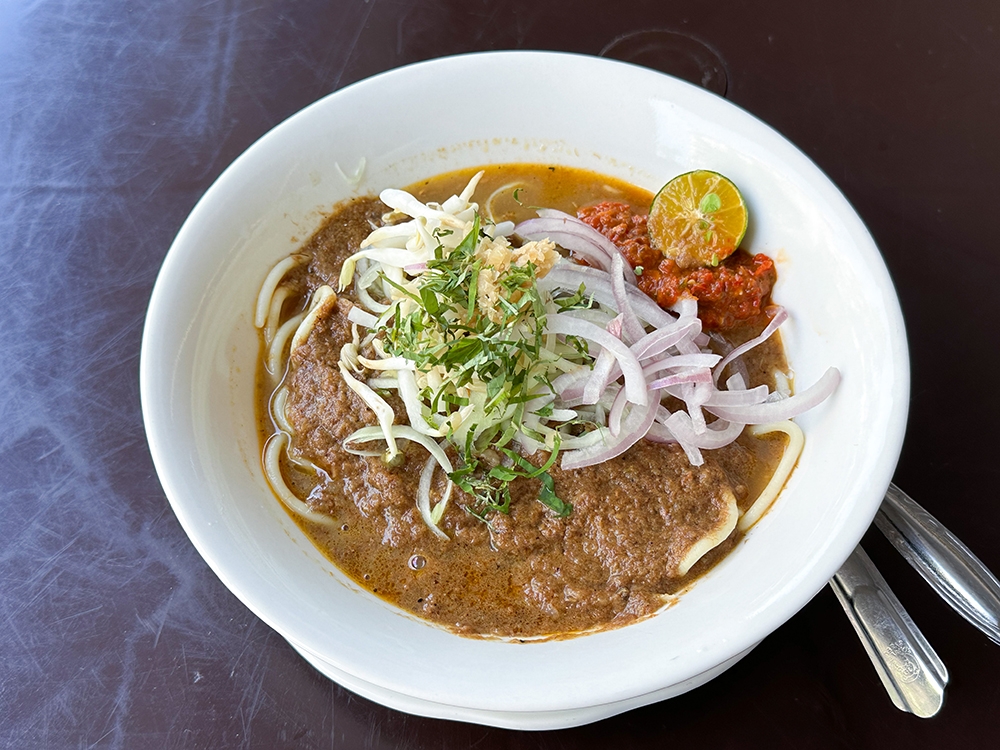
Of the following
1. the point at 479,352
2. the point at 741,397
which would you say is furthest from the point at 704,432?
the point at 479,352

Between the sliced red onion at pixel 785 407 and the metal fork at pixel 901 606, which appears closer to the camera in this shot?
the metal fork at pixel 901 606

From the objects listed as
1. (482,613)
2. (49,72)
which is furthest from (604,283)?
(49,72)

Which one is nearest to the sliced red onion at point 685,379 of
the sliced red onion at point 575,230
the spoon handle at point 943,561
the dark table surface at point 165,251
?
the sliced red onion at point 575,230

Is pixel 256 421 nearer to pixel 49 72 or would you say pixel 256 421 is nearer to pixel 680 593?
pixel 680 593

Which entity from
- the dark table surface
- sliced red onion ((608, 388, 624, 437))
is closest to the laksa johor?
sliced red onion ((608, 388, 624, 437))

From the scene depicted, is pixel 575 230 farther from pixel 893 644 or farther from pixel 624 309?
pixel 893 644

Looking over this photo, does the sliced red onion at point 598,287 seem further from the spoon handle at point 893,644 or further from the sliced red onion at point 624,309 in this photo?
the spoon handle at point 893,644

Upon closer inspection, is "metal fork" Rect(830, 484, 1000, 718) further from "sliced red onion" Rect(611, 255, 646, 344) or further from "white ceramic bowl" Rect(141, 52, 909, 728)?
"sliced red onion" Rect(611, 255, 646, 344)
